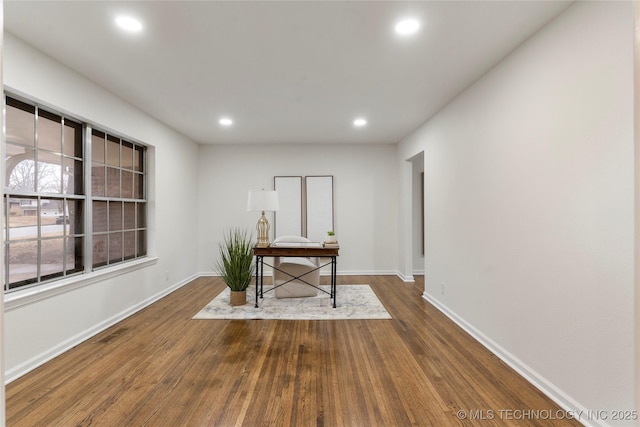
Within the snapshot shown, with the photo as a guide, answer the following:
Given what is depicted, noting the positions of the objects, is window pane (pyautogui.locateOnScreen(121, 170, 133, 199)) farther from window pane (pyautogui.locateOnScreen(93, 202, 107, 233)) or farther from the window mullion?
the window mullion

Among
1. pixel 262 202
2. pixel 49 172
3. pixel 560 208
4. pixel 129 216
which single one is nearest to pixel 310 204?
pixel 262 202

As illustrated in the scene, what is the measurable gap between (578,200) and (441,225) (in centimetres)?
201

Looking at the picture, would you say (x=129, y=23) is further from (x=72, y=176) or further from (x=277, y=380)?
(x=277, y=380)

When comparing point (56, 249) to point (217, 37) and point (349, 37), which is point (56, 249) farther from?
point (349, 37)

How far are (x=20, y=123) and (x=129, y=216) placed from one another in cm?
164

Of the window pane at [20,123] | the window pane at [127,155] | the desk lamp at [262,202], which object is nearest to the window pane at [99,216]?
the window pane at [127,155]

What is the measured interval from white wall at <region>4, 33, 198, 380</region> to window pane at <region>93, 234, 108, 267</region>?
0.24 metres

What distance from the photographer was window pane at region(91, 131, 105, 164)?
3407 millimetres

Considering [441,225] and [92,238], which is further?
[441,225]

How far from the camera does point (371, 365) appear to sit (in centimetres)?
257

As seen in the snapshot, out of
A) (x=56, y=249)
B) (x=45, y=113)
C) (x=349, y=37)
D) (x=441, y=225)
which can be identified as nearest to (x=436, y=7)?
(x=349, y=37)

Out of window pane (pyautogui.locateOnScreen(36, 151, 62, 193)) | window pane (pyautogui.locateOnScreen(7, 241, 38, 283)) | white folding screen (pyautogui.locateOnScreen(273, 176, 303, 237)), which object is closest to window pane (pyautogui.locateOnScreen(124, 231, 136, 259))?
window pane (pyautogui.locateOnScreen(36, 151, 62, 193))

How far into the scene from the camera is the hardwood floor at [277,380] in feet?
6.44

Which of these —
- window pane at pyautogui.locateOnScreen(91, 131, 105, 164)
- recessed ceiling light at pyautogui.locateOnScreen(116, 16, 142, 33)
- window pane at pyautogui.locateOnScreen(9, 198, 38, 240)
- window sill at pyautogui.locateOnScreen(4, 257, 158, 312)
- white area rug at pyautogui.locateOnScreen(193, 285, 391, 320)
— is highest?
recessed ceiling light at pyautogui.locateOnScreen(116, 16, 142, 33)
